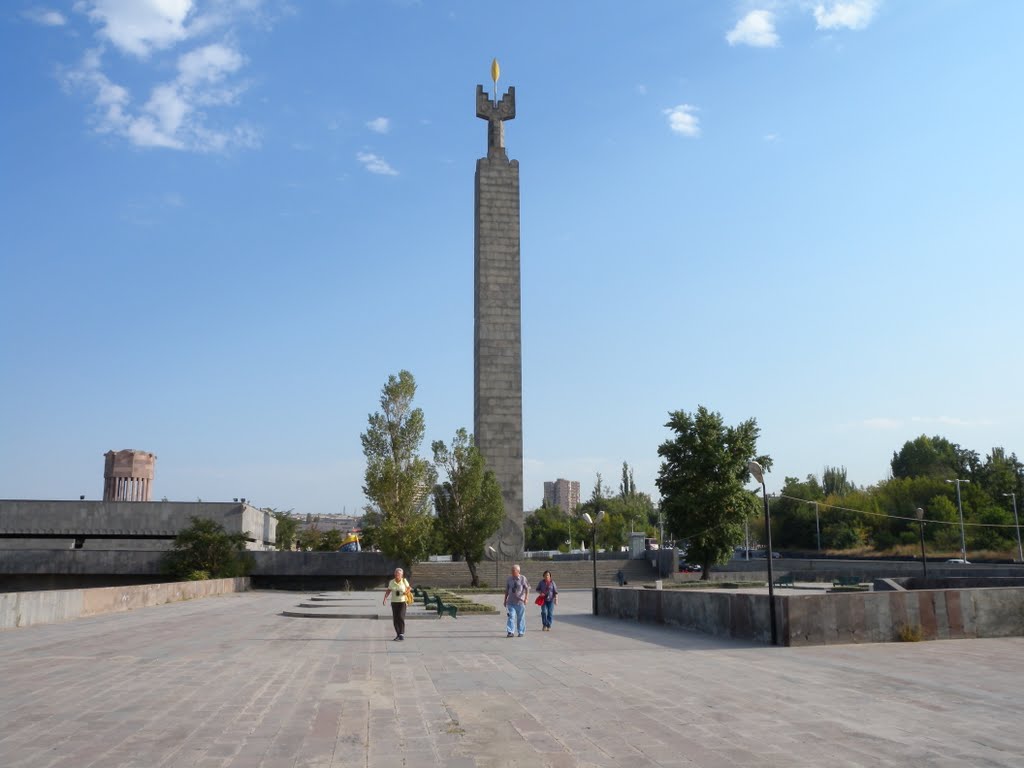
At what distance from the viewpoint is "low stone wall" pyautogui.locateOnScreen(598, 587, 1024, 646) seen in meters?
14.0

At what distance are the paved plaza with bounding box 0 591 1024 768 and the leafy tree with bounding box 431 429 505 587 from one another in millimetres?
29005

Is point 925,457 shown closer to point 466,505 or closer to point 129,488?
point 466,505

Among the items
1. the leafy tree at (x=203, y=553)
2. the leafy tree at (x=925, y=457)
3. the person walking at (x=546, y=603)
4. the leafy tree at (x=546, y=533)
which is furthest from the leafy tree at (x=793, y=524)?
the person walking at (x=546, y=603)

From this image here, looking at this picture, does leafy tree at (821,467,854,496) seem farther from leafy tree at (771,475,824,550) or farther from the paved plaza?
the paved plaza

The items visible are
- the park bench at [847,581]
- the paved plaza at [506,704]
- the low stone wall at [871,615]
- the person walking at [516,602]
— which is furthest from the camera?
the park bench at [847,581]

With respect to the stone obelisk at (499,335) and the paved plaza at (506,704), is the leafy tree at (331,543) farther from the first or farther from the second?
the paved plaza at (506,704)

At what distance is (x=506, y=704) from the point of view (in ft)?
27.8

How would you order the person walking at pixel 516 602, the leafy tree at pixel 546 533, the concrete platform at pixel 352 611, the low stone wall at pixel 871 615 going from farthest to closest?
the leafy tree at pixel 546 533 → the concrete platform at pixel 352 611 → the person walking at pixel 516 602 → the low stone wall at pixel 871 615

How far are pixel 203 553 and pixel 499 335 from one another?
2070 centimetres

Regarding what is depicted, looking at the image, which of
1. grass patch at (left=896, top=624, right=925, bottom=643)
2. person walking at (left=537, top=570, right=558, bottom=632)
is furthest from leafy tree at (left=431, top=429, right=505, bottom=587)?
grass patch at (left=896, top=624, right=925, bottom=643)

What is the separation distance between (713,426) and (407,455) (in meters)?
17.0

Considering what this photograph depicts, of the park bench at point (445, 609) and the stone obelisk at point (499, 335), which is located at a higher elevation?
the stone obelisk at point (499, 335)

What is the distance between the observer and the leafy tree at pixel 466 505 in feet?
145

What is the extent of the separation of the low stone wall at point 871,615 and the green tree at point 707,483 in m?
29.3
